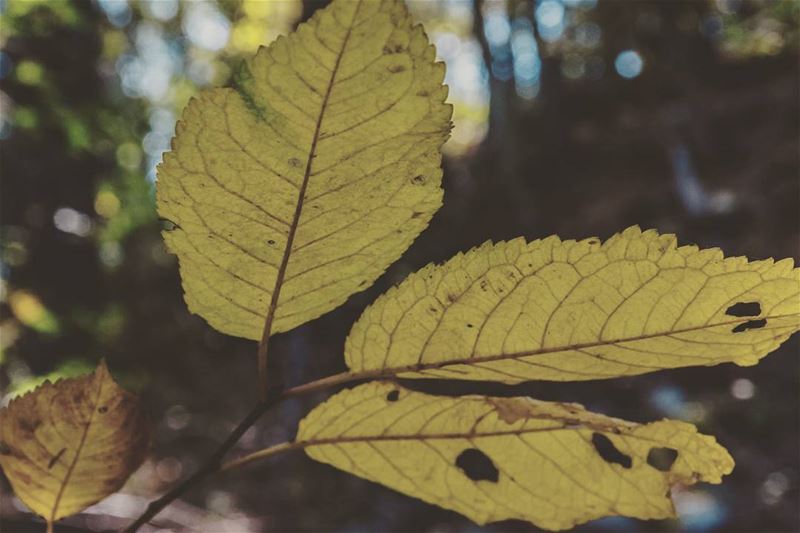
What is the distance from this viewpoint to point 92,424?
15.0 inches

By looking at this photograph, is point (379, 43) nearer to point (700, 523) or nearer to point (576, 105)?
point (700, 523)

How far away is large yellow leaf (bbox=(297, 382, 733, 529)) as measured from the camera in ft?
1.25

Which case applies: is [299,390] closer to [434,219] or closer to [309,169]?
[309,169]

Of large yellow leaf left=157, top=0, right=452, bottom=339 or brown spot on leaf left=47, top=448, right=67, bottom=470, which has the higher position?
large yellow leaf left=157, top=0, right=452, bottom=339

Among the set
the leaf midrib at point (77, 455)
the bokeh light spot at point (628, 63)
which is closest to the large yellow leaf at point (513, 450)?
the leaf midrib at point (77, 455)

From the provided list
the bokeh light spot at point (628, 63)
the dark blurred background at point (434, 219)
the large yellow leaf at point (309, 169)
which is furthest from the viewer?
the bokeh light spot at point (628, 63)

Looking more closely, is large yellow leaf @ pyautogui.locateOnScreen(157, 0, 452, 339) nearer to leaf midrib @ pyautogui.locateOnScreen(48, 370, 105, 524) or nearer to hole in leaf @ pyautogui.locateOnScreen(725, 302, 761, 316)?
leaf midrib @ pyautogui.locateOnScreen(48, 370, 105, 524)

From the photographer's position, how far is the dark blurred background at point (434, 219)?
2.45 m

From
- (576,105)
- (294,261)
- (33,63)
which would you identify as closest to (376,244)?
(294,261)

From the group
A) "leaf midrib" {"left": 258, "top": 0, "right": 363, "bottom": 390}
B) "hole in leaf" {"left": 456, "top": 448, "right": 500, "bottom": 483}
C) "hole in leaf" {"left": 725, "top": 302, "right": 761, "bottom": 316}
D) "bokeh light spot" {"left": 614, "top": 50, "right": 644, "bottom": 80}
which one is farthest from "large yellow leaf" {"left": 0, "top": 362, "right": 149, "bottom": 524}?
"bokeh light spot" {"left": 614, "top": 50, "right": 644, "bottom": 80}

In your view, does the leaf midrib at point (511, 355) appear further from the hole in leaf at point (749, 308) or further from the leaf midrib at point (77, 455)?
the leaf midrib at point (77, 455)

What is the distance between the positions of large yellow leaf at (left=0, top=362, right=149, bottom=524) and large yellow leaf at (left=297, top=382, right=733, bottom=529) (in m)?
0.12

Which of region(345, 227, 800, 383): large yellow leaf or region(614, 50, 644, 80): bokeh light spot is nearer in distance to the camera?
region(345, 227, 800, 383): large yellow leaf

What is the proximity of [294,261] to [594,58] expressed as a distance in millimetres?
7016
